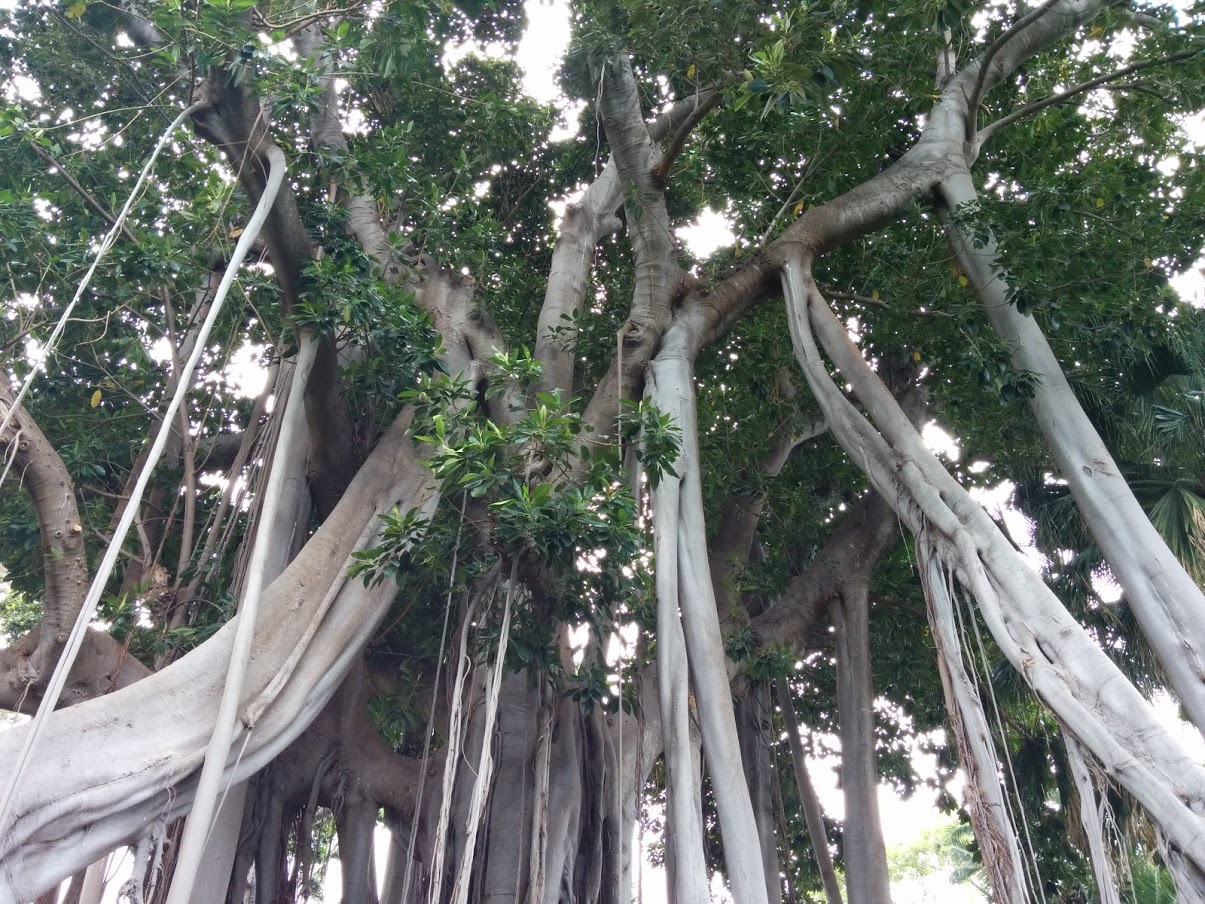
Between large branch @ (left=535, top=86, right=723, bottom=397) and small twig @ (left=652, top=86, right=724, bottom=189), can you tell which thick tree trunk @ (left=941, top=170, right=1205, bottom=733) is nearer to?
small twig @ (left=652, top=86, right=724, bottom=189)

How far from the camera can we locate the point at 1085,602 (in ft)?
Result: 17.4

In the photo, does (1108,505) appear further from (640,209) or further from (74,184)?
(74,184)

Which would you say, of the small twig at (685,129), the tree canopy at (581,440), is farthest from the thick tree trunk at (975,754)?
the small twig at (685,129)

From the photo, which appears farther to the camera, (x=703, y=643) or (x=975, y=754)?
(x=703, y=643)

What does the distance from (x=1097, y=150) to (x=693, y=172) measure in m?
2.56

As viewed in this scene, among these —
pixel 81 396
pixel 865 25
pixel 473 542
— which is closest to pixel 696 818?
pixel 473 542

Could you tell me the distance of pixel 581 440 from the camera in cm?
377

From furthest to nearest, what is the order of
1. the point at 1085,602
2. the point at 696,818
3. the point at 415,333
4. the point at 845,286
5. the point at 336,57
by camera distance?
1. the point at 845,286
2. the point at 1085,602
3. the point at 336,57
4. the point at 415,333
5. the point at 696,818

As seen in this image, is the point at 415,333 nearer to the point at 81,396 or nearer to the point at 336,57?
the point at 336,57

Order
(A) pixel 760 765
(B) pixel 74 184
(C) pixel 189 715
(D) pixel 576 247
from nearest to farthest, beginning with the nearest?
(C) pixel 189 715 < (B) pixel 74 184 < (A) pixel 760 765 < (D) pixel 576 247

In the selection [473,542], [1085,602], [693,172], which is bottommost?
[473,542]

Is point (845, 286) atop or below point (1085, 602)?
atop

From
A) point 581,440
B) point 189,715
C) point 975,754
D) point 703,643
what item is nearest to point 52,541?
point 189,715

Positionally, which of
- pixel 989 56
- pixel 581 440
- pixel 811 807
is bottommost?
pixel 811 807
